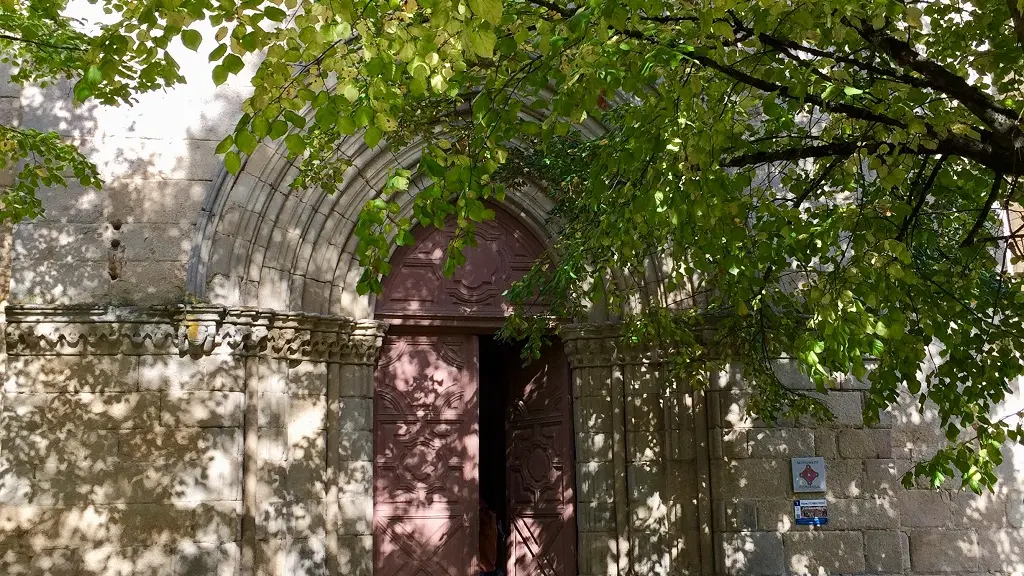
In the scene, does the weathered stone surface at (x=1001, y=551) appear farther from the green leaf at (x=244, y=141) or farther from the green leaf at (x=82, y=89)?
the green leaf at (x=82, y=89)

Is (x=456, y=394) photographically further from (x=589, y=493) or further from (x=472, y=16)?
(x=472, y=16)

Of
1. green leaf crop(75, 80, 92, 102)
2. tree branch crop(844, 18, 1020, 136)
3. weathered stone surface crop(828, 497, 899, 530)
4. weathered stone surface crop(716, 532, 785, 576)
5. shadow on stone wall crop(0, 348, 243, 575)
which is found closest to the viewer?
green leaf crop(75, 80, 92, 102)

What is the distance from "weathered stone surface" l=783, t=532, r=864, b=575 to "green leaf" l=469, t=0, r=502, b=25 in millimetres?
5189

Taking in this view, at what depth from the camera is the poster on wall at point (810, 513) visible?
23.0 feet

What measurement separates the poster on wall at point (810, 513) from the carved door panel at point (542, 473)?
1.68 metres

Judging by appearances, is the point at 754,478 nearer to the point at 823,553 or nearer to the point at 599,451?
the point at 823,553

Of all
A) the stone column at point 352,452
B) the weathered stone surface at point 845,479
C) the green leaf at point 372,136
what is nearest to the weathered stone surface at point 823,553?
the weathered stone surface at point 845,479

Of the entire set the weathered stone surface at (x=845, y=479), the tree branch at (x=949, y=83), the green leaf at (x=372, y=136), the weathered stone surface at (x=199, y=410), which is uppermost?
the tree branch at (x=949, y=83)

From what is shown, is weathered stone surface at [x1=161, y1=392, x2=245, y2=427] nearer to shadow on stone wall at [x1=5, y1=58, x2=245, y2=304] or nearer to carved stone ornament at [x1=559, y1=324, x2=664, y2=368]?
shadow on stone wall at [x1=5, y1=58, x2=245, y2=304]

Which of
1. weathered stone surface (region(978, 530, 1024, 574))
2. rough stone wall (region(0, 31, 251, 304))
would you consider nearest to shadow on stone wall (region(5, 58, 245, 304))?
rough stone wall (region(0, 31, 251, 304))

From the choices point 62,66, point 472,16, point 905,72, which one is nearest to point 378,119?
point 472,16

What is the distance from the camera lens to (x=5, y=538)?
6523 mm

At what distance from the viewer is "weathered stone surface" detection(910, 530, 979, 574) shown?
7117 mm

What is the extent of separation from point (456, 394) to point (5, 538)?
3.26 metres
